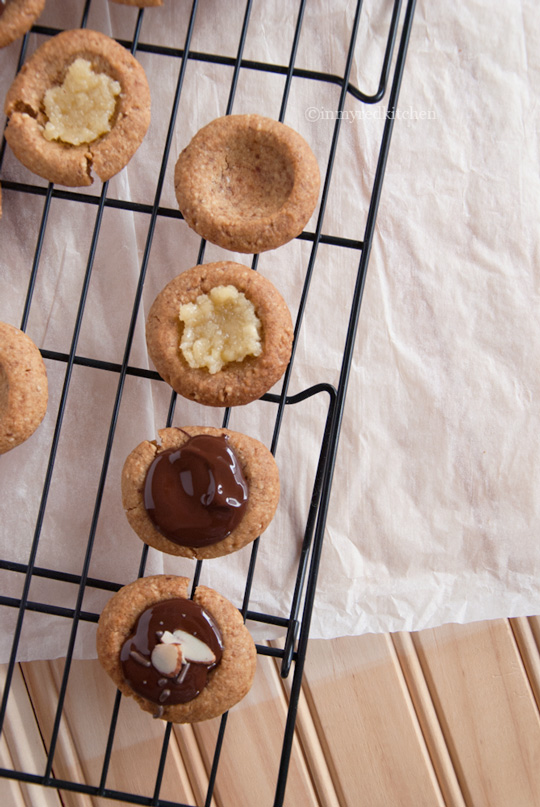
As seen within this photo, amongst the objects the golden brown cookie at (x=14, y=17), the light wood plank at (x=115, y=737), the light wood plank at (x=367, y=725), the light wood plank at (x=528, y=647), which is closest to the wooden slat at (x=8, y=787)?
the light wood plank at (x=115, y=737)

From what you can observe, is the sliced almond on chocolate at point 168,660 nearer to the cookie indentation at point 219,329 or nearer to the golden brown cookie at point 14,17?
the cookie indentation at point 219,329

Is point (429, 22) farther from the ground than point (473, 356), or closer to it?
farther from the ground

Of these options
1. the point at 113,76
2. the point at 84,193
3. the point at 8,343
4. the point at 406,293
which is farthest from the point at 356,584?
the point at 113,76

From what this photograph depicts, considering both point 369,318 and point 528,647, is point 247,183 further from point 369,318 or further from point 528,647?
point 528,647

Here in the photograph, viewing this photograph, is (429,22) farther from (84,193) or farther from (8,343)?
(8,343)

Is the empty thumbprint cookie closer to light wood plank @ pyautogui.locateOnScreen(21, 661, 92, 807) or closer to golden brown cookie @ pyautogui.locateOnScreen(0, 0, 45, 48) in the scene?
light wood plank @ pyautogui.locateOnScreen(21, 661, 92, 807)

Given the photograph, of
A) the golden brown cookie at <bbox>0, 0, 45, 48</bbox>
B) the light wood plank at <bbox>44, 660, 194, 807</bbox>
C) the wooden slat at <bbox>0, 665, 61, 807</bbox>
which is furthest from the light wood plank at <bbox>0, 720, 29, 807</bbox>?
the golden brown cookie at <bbox>0, 0, 45, 48</bbox>

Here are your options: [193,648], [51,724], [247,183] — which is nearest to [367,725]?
[193,648]
